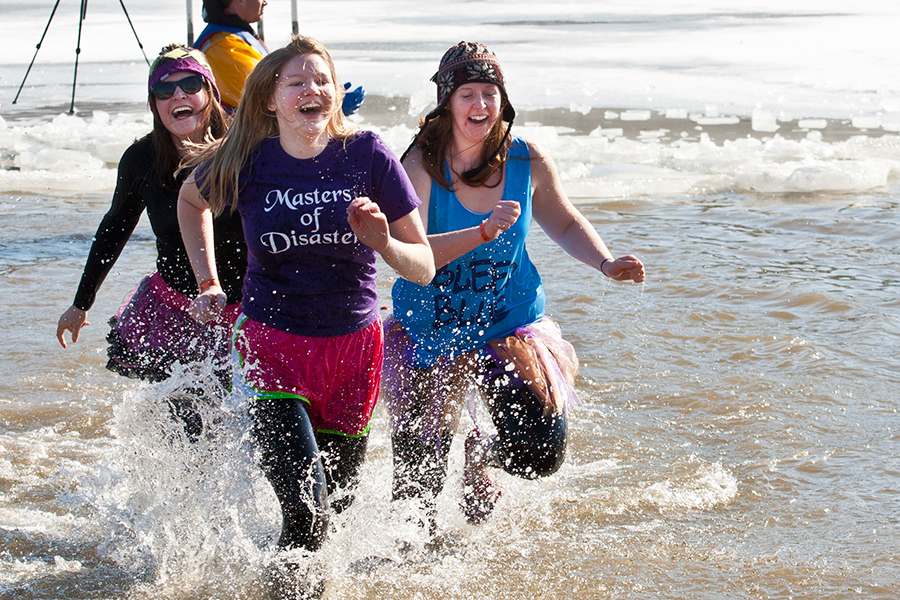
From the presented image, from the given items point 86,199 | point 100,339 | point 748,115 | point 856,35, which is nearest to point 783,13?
point 856,35

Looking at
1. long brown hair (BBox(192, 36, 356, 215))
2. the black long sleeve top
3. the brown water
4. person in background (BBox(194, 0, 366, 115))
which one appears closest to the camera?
Answer: long brown hair (BBox(192, 36, 356, 215))

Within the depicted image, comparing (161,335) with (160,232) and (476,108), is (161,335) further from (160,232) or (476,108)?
(476,108)

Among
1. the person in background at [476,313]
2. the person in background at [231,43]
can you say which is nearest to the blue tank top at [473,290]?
Answer: the person in background at [476,313]

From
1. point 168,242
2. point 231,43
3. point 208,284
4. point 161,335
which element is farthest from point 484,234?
point 231,43

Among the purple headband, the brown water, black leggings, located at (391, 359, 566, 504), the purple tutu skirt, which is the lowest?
the brown water

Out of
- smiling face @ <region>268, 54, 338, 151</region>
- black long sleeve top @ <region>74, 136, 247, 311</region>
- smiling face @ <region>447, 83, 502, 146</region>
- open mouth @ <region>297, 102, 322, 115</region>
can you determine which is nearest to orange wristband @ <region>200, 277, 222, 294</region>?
black long sleeve top @ <region>74, 136, 247, 311</region>

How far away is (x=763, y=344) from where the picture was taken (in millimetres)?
5691

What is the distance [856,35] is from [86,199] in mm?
17709

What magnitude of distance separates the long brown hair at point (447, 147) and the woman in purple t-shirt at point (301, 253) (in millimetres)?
422

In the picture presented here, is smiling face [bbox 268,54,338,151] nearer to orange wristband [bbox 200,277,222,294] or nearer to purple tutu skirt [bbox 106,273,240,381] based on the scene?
orange wristband [bbox 200,277,222,294]

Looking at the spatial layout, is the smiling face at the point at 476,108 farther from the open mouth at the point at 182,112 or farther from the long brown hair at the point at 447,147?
the open mouth at the point at 182,112

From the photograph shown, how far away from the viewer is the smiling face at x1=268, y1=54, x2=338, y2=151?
3.03 meters

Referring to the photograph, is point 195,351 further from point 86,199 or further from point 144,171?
point 86,199

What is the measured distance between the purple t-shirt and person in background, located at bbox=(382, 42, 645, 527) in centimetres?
42
